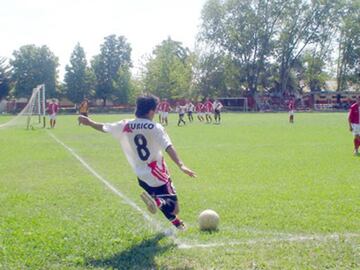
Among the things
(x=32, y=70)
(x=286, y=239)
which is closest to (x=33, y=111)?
(x=286, y=239)

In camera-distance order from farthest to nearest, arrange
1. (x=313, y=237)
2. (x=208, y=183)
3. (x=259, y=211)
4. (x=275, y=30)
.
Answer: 1. (x=275, y=30)
2. (x=208, y=183)
3. (x=259, y=211)
4. (x=313, y=237)

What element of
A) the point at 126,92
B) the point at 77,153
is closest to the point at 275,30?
the point at 126,92

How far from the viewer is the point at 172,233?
21.4 feet

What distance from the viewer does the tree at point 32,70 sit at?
84.9m

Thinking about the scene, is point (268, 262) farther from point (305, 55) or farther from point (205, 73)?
point (305, 55)

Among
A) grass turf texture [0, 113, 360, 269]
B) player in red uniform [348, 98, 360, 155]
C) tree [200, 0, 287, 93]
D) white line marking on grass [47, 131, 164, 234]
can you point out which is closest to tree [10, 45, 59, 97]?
tree [200, 0, 287, 93]

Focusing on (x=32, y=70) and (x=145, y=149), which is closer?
(x=145, y=149)

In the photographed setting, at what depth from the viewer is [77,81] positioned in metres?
84.6

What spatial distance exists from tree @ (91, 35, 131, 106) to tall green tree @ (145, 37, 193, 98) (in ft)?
14.5

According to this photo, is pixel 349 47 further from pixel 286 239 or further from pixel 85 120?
pixel 85 120

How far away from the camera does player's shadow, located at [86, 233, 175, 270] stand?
17.4ft

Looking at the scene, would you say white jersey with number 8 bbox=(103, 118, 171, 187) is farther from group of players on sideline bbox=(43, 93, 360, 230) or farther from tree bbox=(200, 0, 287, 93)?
tree bbox=(200, 0, 287, 93)

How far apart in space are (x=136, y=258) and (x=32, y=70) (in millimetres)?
84440

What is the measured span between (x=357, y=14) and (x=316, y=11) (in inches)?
321
